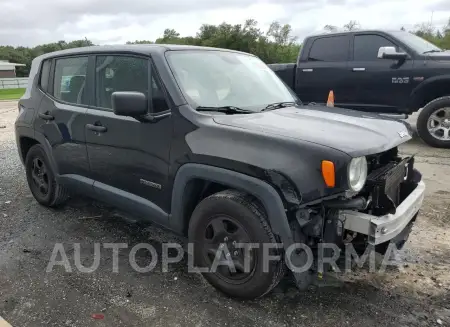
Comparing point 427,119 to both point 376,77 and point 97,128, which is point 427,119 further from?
point 97,128

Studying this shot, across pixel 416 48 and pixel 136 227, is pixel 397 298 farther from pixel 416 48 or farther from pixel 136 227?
pixel 416 48

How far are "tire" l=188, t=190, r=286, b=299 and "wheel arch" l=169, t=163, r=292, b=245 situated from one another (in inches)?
3.4

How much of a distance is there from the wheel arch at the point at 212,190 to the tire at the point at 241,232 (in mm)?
86

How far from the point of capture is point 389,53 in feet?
22.9

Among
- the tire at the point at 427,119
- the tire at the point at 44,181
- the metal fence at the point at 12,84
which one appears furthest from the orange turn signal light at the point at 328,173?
the metal fence at the point at 12,84

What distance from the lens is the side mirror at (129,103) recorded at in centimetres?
304

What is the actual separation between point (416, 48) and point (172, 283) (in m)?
6.35

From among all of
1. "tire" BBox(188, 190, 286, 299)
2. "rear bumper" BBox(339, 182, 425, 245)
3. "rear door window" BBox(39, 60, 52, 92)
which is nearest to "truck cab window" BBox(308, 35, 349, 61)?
"rear door window" BBox(39, 60, 52, 92)

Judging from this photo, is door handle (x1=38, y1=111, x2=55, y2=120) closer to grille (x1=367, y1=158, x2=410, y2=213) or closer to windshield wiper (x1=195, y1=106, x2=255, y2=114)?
windshield wiper (x1=195, y1=106, x2=255, y2=114)

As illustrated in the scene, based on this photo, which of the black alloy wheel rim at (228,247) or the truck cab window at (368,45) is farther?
the truck cab window at (368,45)

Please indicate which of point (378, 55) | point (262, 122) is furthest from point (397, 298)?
point (378, 55)

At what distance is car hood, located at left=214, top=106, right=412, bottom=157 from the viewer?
2630 mm

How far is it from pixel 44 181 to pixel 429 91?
6342mm

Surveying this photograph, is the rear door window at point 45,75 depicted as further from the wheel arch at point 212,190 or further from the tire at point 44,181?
the wheel arch at point 212,190
